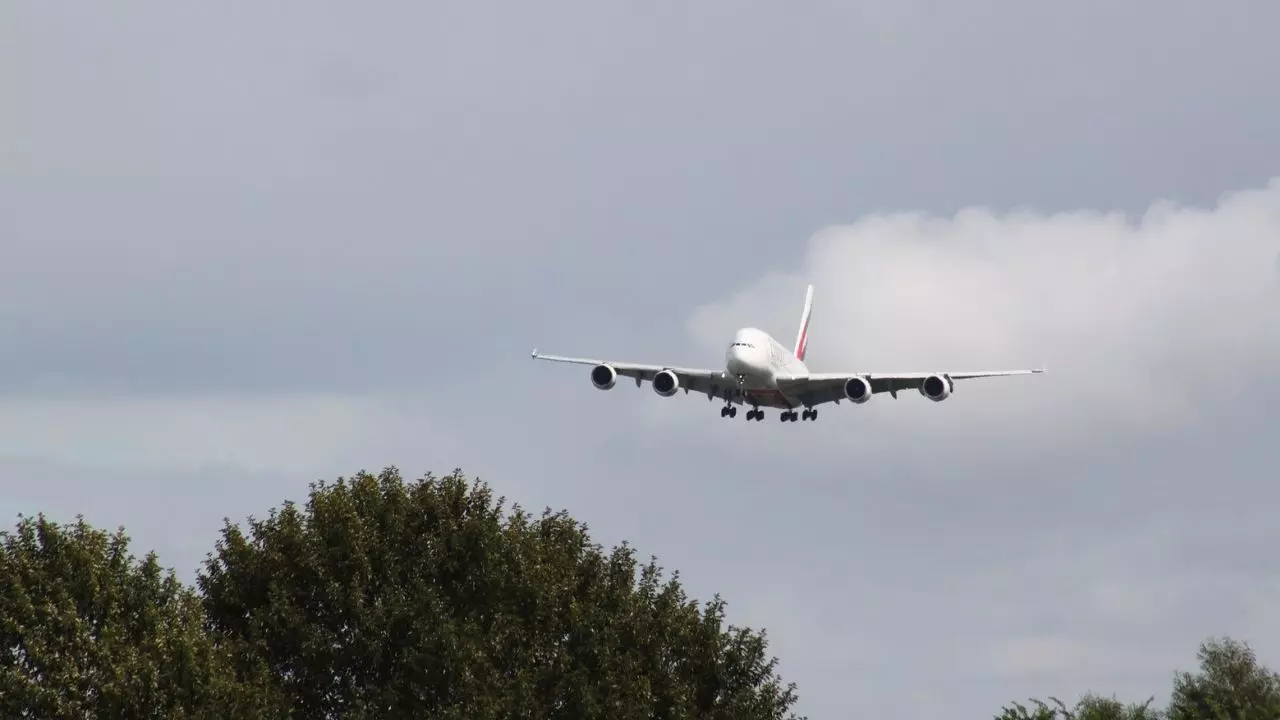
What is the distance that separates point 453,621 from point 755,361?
95.0 feet

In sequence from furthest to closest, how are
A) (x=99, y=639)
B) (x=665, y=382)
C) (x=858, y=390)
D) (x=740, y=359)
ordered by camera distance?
(x=858, y=390), (x=665, y=382), (x=740, y=359), (x=99, y=639)

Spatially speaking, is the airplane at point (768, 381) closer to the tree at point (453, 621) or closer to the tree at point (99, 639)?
the tree at point (453, 621)

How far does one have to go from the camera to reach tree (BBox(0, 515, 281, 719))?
48281mm

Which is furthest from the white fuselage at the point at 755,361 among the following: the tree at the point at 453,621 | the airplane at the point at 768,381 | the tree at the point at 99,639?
the tree at the point at 99,639

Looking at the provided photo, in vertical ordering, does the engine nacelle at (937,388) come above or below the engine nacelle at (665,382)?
above

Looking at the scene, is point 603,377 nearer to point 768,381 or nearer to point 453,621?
point 768,381

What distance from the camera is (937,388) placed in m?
84.5

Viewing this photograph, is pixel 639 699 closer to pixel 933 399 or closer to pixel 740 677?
pixel 740 677

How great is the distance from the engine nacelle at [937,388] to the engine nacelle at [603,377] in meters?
14.2

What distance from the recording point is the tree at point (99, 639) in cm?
4828

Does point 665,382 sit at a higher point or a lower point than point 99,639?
higher

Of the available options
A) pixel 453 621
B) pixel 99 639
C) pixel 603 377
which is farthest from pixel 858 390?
pixel 99 639

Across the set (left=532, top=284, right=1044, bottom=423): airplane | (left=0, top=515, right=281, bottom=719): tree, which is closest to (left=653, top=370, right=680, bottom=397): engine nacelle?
(left=532, top=284, right=1044, bottom=423): airplane

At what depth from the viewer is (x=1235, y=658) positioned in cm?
7400
